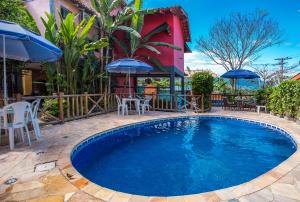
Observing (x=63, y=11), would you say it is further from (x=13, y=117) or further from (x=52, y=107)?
(x=13, y=117)

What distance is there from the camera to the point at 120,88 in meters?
16.0

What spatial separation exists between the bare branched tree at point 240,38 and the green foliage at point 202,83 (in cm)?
1036

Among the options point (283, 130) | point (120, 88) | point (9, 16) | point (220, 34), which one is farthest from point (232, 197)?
point (220, 34)

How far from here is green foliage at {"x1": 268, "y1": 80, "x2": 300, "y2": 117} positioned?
8654 mm

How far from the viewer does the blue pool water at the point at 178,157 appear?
392 centimetres

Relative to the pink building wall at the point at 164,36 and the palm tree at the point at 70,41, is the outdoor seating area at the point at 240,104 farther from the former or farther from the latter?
the palm tree at the point at 70,41

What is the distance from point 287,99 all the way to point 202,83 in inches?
168

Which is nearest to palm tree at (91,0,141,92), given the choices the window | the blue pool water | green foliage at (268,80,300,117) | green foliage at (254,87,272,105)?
the window

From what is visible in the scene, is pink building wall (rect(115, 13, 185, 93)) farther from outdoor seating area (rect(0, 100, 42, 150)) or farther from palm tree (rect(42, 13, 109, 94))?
outdoor seating area (rect(0, 100, 42, 150))

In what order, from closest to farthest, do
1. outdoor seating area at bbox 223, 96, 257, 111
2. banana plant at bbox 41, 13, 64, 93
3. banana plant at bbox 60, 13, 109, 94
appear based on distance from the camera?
banana plant at bbox 60, 13, 109, 94
banana plant at bbox 41, 13, 64, 93
outdoor seating area at bbox 223, 96, 257, 111

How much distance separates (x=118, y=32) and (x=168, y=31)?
12.6 feet

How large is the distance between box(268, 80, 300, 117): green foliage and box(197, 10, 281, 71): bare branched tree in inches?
438

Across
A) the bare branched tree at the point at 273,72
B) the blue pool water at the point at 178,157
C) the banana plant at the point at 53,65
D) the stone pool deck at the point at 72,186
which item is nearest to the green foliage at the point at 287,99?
the blue pool water at the point at 178,157

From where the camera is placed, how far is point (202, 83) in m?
11.9
